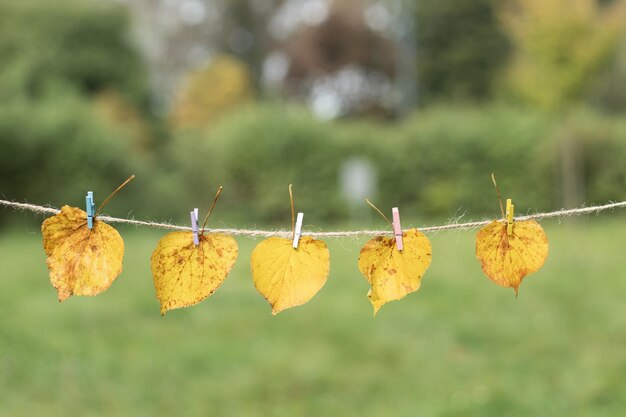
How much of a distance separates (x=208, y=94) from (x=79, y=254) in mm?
22072

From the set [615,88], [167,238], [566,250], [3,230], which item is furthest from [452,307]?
[615,88]

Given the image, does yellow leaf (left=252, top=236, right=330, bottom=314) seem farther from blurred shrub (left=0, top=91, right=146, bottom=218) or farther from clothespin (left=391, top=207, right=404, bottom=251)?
blurred shrub (left=0, top=91, right=146, bottom=218)

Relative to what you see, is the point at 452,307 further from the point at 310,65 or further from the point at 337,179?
the point at 310,65

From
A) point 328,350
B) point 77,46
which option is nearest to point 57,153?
point 328,350

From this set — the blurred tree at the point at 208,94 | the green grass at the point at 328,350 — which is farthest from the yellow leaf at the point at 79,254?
the blurred tree at the point at 208,94

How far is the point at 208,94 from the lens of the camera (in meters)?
22.9

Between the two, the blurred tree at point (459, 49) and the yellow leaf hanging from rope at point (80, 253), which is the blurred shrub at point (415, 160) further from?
the blurred tree at point (459, 49)

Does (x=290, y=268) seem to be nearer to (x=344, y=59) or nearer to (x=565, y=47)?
(x=565, y=47)

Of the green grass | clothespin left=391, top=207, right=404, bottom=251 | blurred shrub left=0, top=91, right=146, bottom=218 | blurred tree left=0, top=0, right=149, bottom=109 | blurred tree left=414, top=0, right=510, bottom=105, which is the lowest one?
the green grass

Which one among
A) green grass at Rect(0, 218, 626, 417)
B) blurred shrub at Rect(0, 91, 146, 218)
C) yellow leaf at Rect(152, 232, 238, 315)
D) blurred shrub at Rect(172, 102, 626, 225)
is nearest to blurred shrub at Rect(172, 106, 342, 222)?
blurred shrub at Rect(172, 102, 626, 225)

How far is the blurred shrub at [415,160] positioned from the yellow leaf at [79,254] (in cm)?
1108

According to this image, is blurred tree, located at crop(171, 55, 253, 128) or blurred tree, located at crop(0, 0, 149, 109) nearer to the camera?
blurred tree, located at crop(0, 0, 149, 109)

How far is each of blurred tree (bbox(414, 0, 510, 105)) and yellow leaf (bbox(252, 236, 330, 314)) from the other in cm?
2578

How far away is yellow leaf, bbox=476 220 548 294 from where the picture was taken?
131 centimetres
